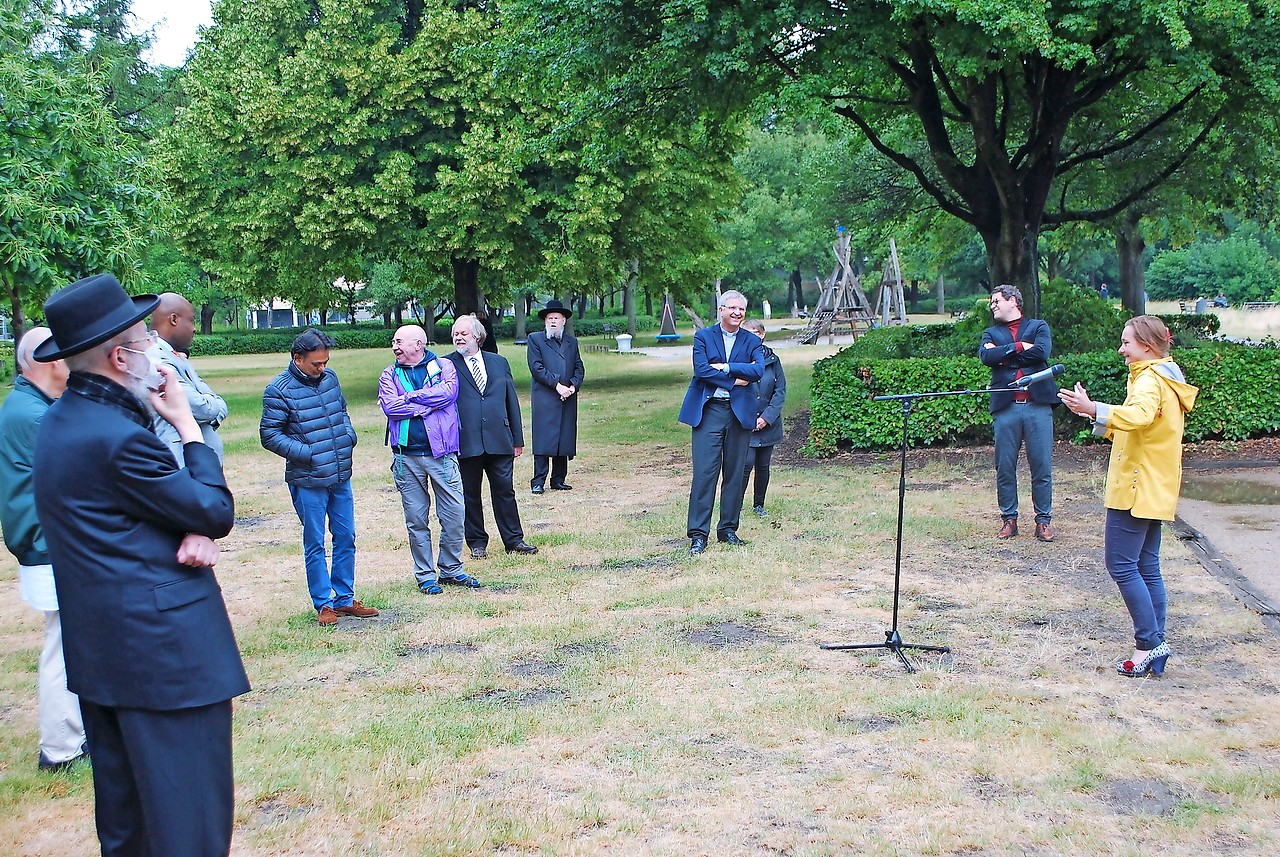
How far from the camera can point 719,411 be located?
9.24m

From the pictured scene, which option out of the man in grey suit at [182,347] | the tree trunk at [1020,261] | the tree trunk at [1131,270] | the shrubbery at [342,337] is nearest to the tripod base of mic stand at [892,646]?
the man in grey suit at [182,347]

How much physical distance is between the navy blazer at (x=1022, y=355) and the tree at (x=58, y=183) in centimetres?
1245

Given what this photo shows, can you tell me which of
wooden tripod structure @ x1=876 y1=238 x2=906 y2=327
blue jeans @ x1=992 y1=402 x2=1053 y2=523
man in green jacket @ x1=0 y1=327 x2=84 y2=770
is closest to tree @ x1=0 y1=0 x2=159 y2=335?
man in green jacket @ x1=0 y1=327 x2=84 y2=770

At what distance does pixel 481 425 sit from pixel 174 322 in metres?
3.12

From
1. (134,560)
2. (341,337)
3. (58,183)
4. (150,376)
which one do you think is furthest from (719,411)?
(341,337)

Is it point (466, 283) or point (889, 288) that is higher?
point (889, 288)

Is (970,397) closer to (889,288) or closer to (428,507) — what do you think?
(428,507)

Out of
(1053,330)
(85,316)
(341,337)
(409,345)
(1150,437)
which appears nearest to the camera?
(85,316)

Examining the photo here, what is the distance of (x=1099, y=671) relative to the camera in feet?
20.3

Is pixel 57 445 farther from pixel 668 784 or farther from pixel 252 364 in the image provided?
pixel 252 364

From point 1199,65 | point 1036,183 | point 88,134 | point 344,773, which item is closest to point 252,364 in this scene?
point 88,134

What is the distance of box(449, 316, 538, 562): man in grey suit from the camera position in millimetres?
8828

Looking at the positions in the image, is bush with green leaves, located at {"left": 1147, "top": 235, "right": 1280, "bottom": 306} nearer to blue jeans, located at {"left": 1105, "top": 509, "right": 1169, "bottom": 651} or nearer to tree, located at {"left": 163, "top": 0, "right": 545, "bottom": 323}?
tree, located at {"left": 163, "top": 0, "right": 545, "bottom": 323}

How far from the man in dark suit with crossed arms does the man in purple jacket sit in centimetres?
Result: 201
